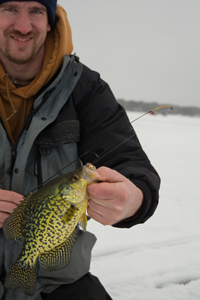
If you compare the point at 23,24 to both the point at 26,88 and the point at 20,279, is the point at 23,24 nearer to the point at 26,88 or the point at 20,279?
the point at 26,88

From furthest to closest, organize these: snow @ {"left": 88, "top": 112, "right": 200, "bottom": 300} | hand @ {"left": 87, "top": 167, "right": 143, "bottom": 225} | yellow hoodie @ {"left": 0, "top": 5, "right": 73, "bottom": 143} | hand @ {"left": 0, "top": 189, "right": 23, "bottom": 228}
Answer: snow @ {"left": 88, "top": 112, "right": 200, "bottom": 300}
yellow hoodie @ {"left": 0, "top": 5, "right": 73, "bottom": 143}
hand @ {"left": 0, "top": 189, "right": 23, "bottom": 228}
hand @ {"left": 87, "top": 167, "right": 143, "bottom": 225}

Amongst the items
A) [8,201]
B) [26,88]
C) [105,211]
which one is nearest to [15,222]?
[8,201]

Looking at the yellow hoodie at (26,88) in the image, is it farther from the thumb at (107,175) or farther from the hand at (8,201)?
the thumb at (107,175)

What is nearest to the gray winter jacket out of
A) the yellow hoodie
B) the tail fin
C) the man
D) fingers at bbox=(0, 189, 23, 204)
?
the man

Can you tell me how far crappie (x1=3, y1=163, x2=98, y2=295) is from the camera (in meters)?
1.44

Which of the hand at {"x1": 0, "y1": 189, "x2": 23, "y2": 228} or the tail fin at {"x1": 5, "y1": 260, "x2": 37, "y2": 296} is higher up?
the hand at {"x1": 0, "y1": 189, "x2": 23, "y2": 228}

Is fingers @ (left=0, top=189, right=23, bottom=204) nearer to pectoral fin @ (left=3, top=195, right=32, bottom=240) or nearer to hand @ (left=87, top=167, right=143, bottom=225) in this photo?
pectoral fin @ (left=3, top=195, right=32, bottom=240)

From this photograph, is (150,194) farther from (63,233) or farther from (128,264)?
(128,264)

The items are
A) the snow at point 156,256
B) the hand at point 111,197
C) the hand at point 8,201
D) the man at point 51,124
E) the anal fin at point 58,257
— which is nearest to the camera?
the hand at point 111,197

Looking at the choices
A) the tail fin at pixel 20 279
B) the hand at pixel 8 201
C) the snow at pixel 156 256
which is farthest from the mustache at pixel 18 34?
the snow at pixel 156 256

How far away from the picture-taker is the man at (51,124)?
76.4 inches

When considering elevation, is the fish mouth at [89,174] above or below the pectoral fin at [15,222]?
above

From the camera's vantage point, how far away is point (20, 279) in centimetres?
159

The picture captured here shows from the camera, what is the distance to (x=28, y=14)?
2.19m
